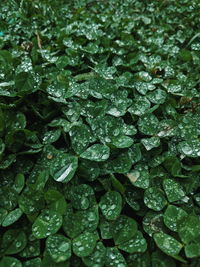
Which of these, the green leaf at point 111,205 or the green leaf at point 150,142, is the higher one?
the green leaf at point 150,142

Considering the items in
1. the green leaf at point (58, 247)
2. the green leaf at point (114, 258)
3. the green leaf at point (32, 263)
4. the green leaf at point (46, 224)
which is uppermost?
the green leaf at point (46, 224)

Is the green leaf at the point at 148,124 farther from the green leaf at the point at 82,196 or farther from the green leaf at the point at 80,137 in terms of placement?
the green leaf at the point at 82,196

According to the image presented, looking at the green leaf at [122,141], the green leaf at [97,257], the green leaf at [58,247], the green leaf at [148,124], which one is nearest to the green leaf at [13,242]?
the green leaf at [58,247]

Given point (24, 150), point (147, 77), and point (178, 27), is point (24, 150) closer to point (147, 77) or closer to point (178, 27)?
point (147, 77)

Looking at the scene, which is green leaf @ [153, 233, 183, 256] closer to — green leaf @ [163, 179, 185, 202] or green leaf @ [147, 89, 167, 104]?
green leaf @ [163, 179, 185, 202]

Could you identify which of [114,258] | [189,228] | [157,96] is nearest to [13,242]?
[114,258]

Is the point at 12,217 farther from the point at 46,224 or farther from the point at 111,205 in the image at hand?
the point at 111,205

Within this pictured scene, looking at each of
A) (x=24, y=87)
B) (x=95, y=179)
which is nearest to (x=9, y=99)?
(x=24, y=87)
